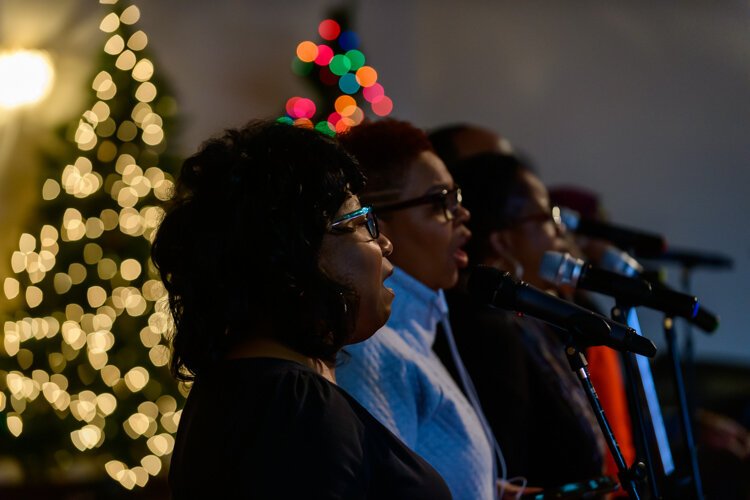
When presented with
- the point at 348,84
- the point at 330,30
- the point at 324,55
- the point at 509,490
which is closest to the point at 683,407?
the point at 509,490

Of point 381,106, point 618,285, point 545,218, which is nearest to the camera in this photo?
point 618,285

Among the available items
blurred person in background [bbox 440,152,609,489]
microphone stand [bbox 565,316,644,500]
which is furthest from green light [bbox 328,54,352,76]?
microphone stand [bbox 565,316,644,500]

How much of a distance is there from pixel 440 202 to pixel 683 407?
2.55ft

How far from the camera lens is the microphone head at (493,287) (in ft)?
4.90

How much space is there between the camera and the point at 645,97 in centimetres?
583

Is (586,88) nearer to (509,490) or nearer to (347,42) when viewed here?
(347,42)

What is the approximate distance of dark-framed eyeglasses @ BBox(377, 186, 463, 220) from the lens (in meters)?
1.98

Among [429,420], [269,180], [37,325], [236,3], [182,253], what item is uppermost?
[236,3]

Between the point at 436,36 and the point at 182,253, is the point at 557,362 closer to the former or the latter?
the point at 182,253

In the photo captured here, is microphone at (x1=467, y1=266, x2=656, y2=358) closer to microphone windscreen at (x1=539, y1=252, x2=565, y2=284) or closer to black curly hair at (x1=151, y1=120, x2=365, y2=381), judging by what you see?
black curly hair at (x1=151, y1=120, x2=365, y2=381)

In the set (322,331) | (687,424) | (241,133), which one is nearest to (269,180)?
(241,133)

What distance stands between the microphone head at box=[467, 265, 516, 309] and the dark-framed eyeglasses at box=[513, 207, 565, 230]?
1.12 m

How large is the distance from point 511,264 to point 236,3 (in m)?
4.03

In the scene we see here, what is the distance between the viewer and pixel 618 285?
179 cm
